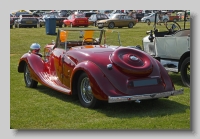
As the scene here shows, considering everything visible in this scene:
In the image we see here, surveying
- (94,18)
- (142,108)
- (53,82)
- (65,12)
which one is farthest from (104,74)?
(94,18)

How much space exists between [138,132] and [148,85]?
1.30 metres

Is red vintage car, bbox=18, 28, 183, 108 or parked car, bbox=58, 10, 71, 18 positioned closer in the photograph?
red vintage car, bbox=18, 28, 183, 108

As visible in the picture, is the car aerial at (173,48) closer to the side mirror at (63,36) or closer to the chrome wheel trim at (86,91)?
the side mirror at (63,36)

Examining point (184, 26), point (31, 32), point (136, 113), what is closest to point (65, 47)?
point (136, 113)

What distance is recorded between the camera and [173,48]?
10195mm

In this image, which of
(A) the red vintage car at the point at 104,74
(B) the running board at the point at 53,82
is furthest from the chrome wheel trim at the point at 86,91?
(B) the running board at the point at 53,82

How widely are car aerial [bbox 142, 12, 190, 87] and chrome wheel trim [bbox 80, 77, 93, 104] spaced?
10.2ft

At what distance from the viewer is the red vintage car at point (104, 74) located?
6.98m

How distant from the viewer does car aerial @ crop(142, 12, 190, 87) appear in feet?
31.5

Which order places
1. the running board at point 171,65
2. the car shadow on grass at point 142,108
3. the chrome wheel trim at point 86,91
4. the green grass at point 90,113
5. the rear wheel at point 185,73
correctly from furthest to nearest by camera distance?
the running board at point 171,65, the rear wheel at point 185,73, the chrome wheel trim at point 86,91, the car shadow on grass at point 142,108, the green grass at point 90,113

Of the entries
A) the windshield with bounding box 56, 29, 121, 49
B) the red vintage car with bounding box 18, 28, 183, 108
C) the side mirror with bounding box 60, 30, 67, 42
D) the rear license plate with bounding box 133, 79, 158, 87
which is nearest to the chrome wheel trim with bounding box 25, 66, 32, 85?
the red vintage car with bounding box 18, 28, 183, 108

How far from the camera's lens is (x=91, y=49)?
7.92 m

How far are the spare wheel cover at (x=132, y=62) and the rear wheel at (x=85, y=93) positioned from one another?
651mm

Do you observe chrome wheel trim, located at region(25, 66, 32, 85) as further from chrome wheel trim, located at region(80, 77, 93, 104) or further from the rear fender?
the rear fender
